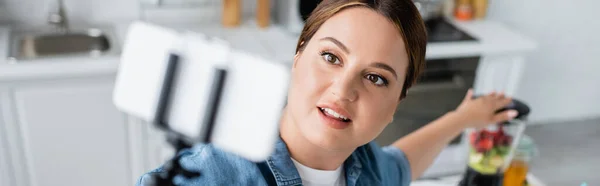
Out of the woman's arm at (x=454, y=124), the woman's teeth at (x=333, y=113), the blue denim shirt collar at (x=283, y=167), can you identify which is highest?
the woman's teeth at (x=333, y=113)

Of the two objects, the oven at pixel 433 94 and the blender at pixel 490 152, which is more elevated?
the blender at pixel 490 152

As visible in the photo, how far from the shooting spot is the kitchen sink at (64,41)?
84.5 inches

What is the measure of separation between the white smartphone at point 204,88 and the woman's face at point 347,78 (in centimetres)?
30

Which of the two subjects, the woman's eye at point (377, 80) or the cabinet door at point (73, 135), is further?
the cabinet door at point (73, 135)

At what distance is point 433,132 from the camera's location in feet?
4.19

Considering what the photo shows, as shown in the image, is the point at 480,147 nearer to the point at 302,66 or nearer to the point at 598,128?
the point at 302,66

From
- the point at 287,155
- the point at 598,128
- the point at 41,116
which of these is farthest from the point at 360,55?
the point at 598,128

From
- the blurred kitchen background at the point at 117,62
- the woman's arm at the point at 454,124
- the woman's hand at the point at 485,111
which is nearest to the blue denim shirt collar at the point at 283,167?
the woman's arm at the point at 454,124

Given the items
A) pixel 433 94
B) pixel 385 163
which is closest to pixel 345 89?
pixel 385 163

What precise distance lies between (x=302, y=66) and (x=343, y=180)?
266 mm

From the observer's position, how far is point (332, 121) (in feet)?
2.36

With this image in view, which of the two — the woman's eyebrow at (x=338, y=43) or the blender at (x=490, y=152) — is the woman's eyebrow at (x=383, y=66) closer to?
the woman's eyebrow at (x=338, y=43)

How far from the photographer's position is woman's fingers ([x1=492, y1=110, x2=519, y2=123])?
1.26 meters

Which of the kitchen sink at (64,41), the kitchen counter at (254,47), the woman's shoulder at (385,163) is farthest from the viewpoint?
the kitchen sink at (64,41)
